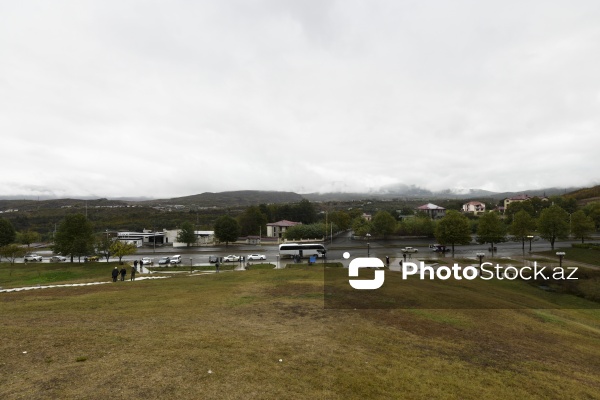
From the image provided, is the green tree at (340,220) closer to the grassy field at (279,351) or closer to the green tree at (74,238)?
the green tree at (74,238)

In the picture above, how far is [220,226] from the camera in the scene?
78.9 m

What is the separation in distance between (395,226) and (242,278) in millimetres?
60904

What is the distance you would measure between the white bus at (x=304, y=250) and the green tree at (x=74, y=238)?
104 feet

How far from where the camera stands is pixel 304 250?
55.2 meters

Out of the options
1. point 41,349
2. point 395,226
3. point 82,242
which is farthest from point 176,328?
point 395,226

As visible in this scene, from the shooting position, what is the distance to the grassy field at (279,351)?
9.23 metres

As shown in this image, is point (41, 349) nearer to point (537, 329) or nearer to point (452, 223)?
point (537, 329)

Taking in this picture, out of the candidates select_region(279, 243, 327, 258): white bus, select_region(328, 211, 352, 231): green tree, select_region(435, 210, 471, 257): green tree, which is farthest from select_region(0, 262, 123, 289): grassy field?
select_region(328, 211, 352, 231): green tree

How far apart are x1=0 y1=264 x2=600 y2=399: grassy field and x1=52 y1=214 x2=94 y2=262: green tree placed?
3273cm

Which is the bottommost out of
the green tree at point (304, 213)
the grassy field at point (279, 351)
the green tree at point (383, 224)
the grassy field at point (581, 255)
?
the grassy field at point (581, 255)

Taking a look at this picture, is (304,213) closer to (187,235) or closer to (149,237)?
(187,235)

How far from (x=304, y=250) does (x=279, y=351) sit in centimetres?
4334

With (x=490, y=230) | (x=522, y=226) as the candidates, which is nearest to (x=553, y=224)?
(x=522, y=226)

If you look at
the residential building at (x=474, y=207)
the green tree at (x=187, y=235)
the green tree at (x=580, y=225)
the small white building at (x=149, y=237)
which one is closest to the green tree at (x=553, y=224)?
the green tree at (x=580, y=225)
